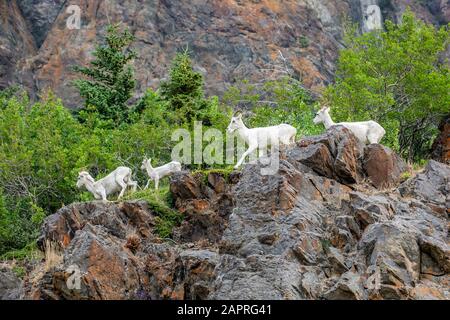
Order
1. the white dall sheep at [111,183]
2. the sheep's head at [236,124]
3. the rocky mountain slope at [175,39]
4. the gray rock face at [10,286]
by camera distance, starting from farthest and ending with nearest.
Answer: the rocky mountain slope at [175,39]
the white dall sheep at [111,183]
the sheep's head at [236,124]
the gray rock face at [10,286]

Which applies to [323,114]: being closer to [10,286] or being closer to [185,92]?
[10,286]

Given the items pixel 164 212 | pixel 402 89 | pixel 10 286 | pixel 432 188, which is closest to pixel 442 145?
pixel 402 89

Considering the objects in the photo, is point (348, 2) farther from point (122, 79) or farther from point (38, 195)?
point (38, 195)

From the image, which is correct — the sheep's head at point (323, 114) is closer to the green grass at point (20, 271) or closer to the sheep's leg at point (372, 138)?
the sheep's leg at point (372, 138)

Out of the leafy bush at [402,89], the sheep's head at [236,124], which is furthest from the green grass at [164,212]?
the leafy bush at [402,89]

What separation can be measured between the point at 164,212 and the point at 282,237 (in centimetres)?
502

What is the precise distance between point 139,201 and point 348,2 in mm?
56513

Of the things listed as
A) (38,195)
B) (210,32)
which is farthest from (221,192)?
(210,32)

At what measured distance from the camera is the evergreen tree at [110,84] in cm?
4000

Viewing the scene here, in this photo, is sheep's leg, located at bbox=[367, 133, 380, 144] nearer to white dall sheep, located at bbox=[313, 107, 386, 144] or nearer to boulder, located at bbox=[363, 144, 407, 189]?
white dall sheep, located at bbox=[313, 107, 386, 144]

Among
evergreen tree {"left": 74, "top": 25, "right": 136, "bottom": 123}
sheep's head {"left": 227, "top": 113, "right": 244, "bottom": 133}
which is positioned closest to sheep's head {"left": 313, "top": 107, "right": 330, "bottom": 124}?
sheep's head {"left": 227, "top": 113, "right": 244, "bottom": 133}

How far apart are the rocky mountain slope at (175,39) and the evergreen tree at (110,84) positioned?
20.4 metres

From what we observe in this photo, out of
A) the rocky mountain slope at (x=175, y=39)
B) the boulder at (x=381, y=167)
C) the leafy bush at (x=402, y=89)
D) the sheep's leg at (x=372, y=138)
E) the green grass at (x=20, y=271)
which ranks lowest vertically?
the green grass at (x=20, y=271)

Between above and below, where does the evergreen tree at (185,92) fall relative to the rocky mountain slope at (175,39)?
below
